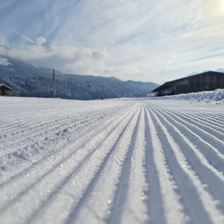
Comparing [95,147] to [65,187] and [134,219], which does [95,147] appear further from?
[134,219]

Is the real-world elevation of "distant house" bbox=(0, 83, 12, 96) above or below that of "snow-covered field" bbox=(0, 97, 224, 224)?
above

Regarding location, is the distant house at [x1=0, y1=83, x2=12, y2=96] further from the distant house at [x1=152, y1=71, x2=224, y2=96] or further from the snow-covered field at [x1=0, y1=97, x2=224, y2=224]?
the snow-covered field at [x1=0, y1=97, x2=224, y2=224]

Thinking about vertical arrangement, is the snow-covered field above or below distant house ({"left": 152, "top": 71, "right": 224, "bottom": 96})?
below

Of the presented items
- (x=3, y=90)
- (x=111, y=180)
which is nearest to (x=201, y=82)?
(x=3, y=90)

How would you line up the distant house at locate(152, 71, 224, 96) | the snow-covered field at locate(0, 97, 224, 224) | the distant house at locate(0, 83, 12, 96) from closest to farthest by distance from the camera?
the snow-covered field at locate(0, 97, 224, 224)
the distant house at locate(152, 71, 224, 96)
the distant house at locate(0, 83, 12, 96)

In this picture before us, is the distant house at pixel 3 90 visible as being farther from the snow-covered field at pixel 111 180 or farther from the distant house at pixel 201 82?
the snow-covered field at pixel 111 180

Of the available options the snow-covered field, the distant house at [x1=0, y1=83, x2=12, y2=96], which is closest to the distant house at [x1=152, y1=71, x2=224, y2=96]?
the distant house at [x1=0, y1=83, x2=12, y2=96]

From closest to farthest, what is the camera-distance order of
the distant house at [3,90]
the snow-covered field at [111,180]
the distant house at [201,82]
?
the snow-covered field at [111,180] < the distant house at [201,82] < the distant house at [3,90]

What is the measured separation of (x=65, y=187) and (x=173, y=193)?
1196 mm

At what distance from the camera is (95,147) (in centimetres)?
610

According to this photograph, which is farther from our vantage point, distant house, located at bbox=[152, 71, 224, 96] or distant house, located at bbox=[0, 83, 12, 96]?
distant house, located at bbox=[0, 83, 12, 96]

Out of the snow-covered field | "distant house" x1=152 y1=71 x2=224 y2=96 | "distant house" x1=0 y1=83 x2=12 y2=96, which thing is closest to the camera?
the snow-covered field

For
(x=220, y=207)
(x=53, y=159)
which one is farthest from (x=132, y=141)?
(x=220, y=207)

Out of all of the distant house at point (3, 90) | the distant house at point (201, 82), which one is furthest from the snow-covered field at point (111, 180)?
the distant house at point (3, 90)
